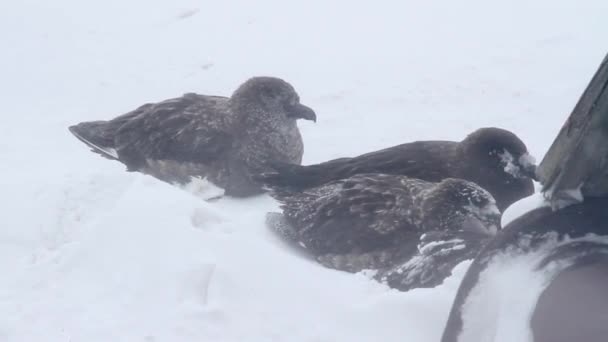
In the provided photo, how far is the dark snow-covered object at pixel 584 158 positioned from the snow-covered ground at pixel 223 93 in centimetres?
63

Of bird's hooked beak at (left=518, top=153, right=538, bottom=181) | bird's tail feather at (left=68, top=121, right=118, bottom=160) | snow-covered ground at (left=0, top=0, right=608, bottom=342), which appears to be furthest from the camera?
bird's tail feather at (left=68, top=121, right=118, bottom=160)

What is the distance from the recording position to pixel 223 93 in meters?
9.09

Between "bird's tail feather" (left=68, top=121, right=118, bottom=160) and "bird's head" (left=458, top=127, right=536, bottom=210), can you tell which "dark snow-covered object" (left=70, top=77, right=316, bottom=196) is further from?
"bird's head" (left=458, top=127, right=536, bottom=210)

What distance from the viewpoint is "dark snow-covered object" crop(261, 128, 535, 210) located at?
5.63 metres

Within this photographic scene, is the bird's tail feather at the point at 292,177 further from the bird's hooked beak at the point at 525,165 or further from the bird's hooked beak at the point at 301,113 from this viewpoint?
the bird's hooked beak at the point at 525,165

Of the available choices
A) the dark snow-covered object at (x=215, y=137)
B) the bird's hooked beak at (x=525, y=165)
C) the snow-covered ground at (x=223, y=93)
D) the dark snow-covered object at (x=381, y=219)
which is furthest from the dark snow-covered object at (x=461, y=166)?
the dark snow-covered object at (x=215, y=137)

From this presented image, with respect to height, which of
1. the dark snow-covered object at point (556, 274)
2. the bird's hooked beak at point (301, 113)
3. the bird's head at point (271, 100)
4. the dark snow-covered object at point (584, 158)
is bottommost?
the bird's hooked beak at point (301, 113)

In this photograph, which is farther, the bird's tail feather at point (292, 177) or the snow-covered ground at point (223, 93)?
the bird's tail feather at point (292, 177)

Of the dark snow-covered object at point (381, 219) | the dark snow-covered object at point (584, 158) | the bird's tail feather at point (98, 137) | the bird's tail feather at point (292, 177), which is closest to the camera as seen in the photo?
the dark snow-covered object at point (584, 158)

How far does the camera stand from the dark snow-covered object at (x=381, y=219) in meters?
4.86

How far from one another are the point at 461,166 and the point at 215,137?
2008 millimetres

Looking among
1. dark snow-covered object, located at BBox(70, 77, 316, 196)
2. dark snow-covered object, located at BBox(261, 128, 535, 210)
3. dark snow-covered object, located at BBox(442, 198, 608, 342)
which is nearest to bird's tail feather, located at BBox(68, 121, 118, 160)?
dark snow-covered object, located at BBox(70, 77, 316, 196)

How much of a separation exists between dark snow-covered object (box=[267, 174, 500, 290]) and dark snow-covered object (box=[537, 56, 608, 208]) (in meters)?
1.19

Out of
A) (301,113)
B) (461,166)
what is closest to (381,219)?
A: (461,166)
